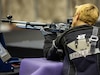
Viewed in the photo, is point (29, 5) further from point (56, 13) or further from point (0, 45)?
point (0, 45)

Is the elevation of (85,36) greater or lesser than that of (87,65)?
greater

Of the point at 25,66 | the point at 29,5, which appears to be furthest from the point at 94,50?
the point at 29,5

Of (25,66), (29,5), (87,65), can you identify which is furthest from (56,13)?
(87,65)

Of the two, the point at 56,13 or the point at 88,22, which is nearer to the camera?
the point at 88,22

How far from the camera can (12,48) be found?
3.97 meters

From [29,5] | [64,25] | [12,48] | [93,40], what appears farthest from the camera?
[29,5]

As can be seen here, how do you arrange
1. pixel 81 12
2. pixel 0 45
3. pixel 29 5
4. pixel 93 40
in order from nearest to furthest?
pixel 93 40 → pixel 81 12 → pixel 0 45 → pixel 29 5

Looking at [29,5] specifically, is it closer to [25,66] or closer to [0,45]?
[0,45]

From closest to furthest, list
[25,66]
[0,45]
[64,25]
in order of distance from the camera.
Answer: [25,66]
[64,25]
[0,45]

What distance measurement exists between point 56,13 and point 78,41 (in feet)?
10.8

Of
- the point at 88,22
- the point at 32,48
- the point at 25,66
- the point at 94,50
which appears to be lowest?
the point at 32,48

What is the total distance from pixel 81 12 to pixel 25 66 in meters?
0.54

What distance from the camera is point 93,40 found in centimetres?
175

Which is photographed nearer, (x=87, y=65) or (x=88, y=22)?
(x=87, y=65)
